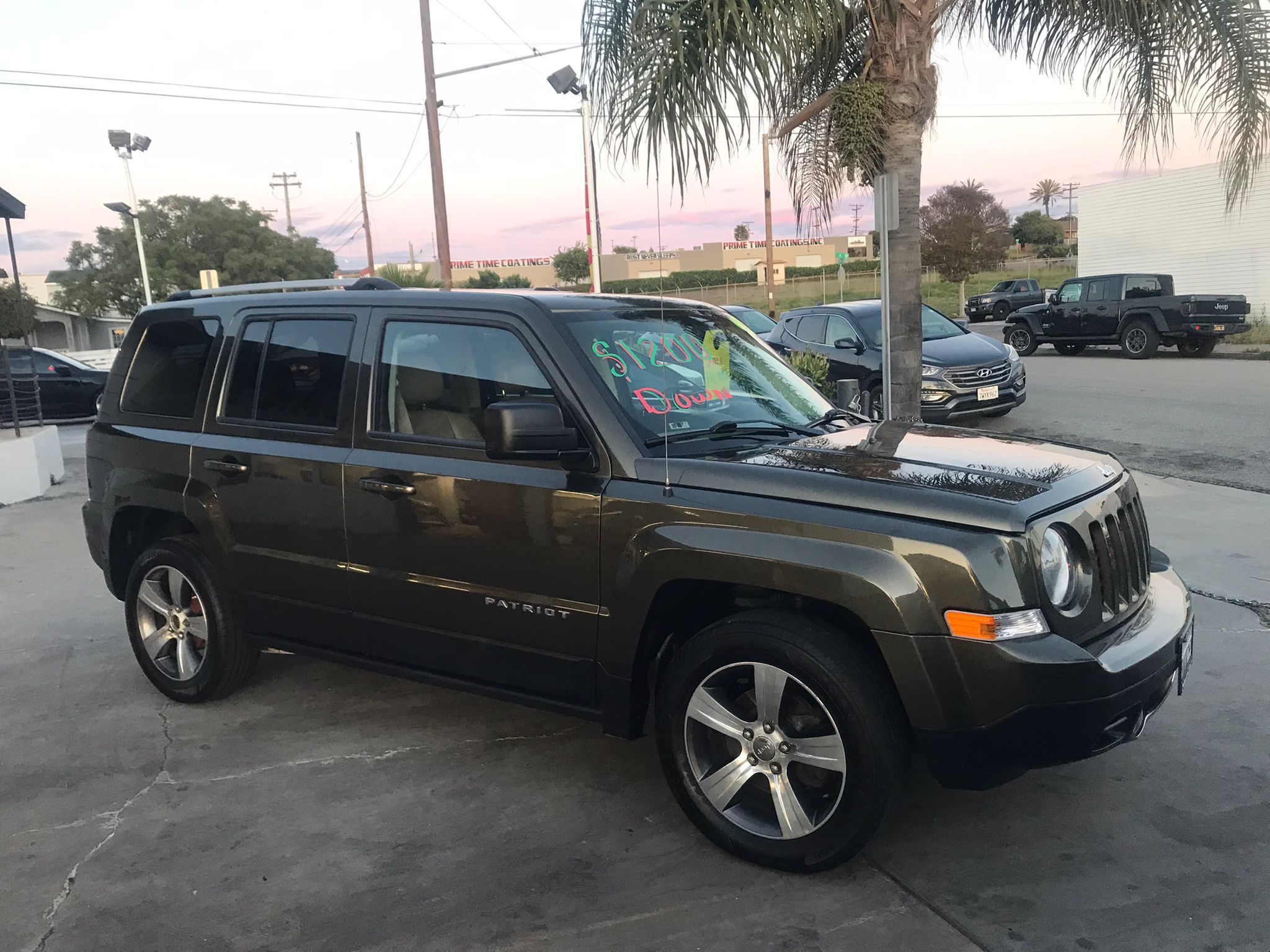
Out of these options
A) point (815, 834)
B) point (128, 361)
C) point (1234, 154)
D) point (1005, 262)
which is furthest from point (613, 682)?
point (1005, 262)

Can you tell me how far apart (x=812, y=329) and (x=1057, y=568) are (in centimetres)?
1176

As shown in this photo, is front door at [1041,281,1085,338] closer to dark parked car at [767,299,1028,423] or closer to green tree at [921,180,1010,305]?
dark parked car at [767,299,1028,423]

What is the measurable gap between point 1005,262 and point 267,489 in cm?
6074

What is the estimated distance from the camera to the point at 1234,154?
25.3 ft

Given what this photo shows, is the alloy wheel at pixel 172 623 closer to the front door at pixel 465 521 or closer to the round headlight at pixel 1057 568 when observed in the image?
the front door at pixel 465 521

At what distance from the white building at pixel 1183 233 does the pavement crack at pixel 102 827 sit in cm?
2972

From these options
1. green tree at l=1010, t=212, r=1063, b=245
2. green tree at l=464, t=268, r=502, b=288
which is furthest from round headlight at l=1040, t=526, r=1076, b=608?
green tree at l=1010, t=212, r=1063, b=245

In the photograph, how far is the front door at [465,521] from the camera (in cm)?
365

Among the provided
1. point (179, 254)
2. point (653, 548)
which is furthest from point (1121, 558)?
point (179, 254)

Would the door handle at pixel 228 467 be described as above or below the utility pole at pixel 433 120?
below

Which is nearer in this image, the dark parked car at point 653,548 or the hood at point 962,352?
the dark parked car at point 653,548

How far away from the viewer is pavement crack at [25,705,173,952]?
320 cm

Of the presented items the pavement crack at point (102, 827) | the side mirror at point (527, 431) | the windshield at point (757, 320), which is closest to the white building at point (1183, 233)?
the windshield at point (757, 320)

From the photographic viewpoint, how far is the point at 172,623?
492cm
